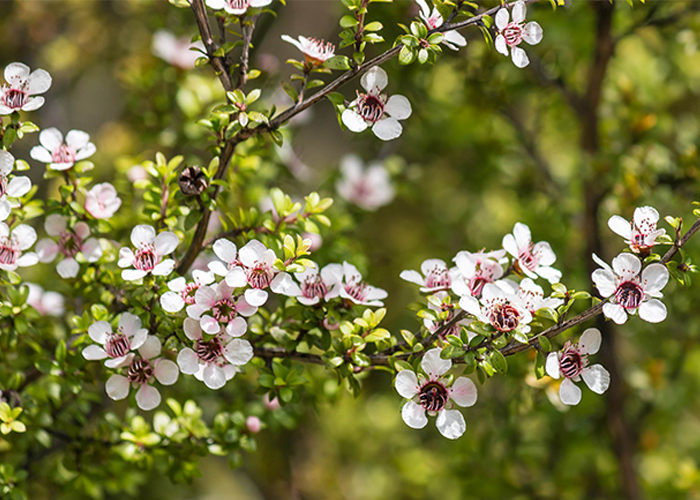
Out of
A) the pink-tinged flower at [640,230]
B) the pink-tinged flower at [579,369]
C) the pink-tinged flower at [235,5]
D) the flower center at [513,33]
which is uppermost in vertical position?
the pink-tinged flower at [235,5]

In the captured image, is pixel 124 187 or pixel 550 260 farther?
pixel 124 187

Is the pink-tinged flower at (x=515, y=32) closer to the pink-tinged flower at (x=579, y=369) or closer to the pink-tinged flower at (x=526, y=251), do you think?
the pink-tinged flower at (x=526, y=251)

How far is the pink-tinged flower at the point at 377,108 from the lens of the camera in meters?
0.74

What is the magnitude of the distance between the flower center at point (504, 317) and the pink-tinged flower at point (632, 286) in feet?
0.32

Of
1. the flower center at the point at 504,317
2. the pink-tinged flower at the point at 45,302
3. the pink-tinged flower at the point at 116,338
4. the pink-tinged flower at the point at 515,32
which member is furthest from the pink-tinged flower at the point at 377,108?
the pink-tinged flower at the point at 45,302

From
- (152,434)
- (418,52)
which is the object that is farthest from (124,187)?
(418,52)

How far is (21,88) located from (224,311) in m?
0.39

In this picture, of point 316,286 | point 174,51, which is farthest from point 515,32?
point 174,51

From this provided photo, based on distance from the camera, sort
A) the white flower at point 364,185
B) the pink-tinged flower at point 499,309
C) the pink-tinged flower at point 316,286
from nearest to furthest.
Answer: the pink-tinged flower at point 499,309 → the pink-tinged flower at point 316,286 → the white flower at point 364,185

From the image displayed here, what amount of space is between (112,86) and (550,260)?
7.08ft

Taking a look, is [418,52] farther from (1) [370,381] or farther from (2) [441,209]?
(1) [370,381]

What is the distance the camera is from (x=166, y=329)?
0.77 meters

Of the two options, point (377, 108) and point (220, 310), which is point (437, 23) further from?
point (220, 310)

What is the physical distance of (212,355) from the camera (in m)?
0.74
